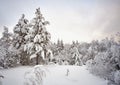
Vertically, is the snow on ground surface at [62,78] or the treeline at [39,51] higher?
the treeline at [39,51]

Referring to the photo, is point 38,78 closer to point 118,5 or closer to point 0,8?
point 0,8

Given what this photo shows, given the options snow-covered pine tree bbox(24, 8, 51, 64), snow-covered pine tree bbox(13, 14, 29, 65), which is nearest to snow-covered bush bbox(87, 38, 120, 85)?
snow-covered pine tree bbox(24, 8, 51, 64)

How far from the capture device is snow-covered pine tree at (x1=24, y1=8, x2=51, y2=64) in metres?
18.9

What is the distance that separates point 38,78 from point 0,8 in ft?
32.7

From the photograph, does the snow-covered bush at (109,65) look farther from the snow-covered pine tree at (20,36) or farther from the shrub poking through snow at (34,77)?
the snow-covered pine tree at (20,36)

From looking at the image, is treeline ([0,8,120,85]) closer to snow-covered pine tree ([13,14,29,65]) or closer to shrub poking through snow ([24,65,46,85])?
snow-covered pine tree ([13,14,29,65])

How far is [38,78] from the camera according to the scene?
508cm

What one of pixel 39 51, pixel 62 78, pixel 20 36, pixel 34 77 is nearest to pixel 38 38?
pixel 39 51

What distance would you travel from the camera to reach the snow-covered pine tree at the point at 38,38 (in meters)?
18.9

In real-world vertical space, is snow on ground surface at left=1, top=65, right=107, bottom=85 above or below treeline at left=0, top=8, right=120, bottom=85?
below

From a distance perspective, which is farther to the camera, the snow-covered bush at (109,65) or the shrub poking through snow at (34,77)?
the snow-covered bush at (109,65)

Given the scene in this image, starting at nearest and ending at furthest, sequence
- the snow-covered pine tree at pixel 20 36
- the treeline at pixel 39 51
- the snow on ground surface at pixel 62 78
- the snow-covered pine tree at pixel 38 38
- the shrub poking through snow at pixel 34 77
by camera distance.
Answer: the shrub poking through snow at pixel 34 77 < the snow on ground surface at pixel 62 78 < the treeline at pixel 39 51 < the snow-covered pine tree at pixel 38 38 < the snow-covered pine tree at pixel 20 36

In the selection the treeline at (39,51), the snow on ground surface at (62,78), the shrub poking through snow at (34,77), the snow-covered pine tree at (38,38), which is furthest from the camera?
the snow-covered pine tree at (38,38)

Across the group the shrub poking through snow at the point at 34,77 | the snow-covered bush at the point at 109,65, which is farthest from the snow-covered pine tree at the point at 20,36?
the shrub poking through snow at the point at 34,77
